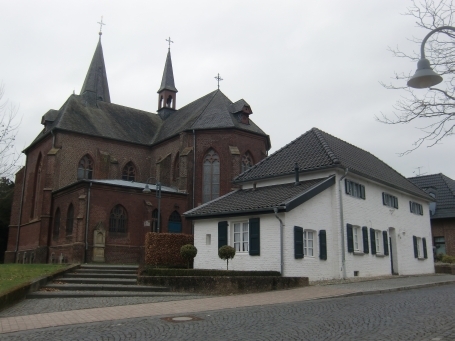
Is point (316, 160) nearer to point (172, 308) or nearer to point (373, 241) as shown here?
point (373, 241)

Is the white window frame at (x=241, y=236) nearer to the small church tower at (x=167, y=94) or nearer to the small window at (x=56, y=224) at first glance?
the small window at (x=56, y=224)

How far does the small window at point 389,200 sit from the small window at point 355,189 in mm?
2782

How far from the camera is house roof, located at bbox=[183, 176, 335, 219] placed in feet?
60.6

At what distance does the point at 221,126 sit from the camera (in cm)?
3544

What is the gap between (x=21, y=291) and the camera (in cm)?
1290

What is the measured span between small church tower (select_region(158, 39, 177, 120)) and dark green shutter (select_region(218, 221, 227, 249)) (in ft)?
93.7

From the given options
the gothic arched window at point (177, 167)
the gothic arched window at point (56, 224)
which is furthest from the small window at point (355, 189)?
the gothic arched window at point (56, 224)

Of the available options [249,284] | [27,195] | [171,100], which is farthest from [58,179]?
[249,284]

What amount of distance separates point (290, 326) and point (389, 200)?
19.3 m

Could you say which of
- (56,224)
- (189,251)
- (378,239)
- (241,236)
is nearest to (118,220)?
(56,224)

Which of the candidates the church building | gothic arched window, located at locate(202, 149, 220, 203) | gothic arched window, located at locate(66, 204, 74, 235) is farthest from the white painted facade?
gothic arched window, located at locate(66, 204, 74, 235)

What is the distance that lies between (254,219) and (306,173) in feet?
15.4

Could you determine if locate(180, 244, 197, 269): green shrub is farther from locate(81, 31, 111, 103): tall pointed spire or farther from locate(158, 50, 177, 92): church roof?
locate(158, 50, 177, 92): church roof

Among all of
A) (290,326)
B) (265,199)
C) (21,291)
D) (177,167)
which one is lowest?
(290,326)
